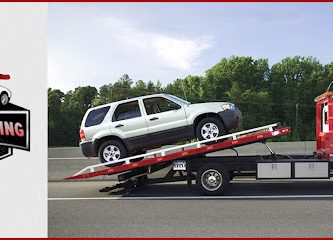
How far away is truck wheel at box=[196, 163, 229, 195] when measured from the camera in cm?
1050

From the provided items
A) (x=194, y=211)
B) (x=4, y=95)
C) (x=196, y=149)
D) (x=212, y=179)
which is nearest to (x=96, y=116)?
(x=196, y=149)

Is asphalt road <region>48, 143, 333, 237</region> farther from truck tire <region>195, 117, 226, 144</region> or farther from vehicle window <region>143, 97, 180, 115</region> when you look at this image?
vehicle window <region>143, 97, 180, 115</region>

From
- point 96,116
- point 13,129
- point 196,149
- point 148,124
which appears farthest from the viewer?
point 96,116

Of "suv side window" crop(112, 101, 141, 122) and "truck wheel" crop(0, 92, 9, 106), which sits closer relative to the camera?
"truck wheel" crop(0, 92, 9, 106)

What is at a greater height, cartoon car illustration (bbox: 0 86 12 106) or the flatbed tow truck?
cartoon car illustration (bbox: 0 86 12 106)

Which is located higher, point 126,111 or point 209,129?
point 126,111

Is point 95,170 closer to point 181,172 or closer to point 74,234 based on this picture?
point 181,172

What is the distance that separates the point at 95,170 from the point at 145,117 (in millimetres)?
1839

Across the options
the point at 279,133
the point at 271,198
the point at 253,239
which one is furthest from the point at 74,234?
the point at 279,133

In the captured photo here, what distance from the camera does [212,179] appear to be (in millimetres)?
10602

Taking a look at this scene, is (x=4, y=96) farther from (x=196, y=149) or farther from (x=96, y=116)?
(x=196, y=149)

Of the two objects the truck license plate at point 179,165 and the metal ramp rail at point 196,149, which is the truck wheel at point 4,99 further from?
the truck license plate at point 179,165

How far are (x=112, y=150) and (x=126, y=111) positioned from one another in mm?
1043

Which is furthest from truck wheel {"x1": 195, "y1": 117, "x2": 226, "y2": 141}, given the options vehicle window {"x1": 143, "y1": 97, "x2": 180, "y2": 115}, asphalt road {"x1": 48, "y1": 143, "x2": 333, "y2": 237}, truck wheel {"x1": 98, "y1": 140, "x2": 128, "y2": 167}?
truck wheel {"x1": 98, "y1": 140, "x2": 128, "y2": 167}
